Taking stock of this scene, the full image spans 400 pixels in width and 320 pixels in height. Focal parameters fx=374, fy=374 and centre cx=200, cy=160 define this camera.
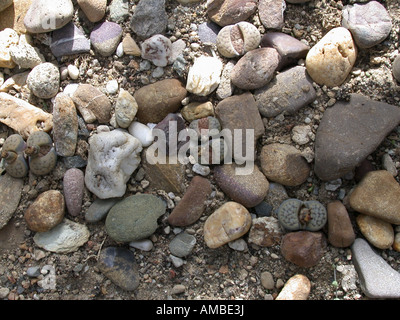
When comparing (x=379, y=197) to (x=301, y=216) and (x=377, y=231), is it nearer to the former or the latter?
(x=377, y=231)

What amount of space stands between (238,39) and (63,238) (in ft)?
4.26

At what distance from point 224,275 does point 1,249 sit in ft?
3.65

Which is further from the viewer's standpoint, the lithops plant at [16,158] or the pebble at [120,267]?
the lithops plant at [16,158]

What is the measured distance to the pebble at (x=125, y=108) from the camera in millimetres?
1849

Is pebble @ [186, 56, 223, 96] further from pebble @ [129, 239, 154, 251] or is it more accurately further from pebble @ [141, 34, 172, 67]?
pebble @ [129, 239, 154, 251]

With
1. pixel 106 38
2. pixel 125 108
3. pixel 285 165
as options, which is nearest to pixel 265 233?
pixel 285 165

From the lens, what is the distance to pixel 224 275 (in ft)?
5.79

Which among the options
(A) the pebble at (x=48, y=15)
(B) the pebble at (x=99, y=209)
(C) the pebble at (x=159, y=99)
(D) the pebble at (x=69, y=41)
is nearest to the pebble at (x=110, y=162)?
(B) the pebble at (x=99, y=209)

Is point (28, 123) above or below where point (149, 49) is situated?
below

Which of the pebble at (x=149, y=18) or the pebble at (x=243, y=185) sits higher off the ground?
the pebble at (x=149, y=18)

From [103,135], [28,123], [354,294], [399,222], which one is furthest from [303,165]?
[28,123]

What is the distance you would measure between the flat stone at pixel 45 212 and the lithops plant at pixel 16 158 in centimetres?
18

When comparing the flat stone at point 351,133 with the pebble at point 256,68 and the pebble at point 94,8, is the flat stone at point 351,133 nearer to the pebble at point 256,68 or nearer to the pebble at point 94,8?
the pebble at point 256,68

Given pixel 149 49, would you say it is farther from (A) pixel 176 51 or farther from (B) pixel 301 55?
Result: (B) pixel 301 55
